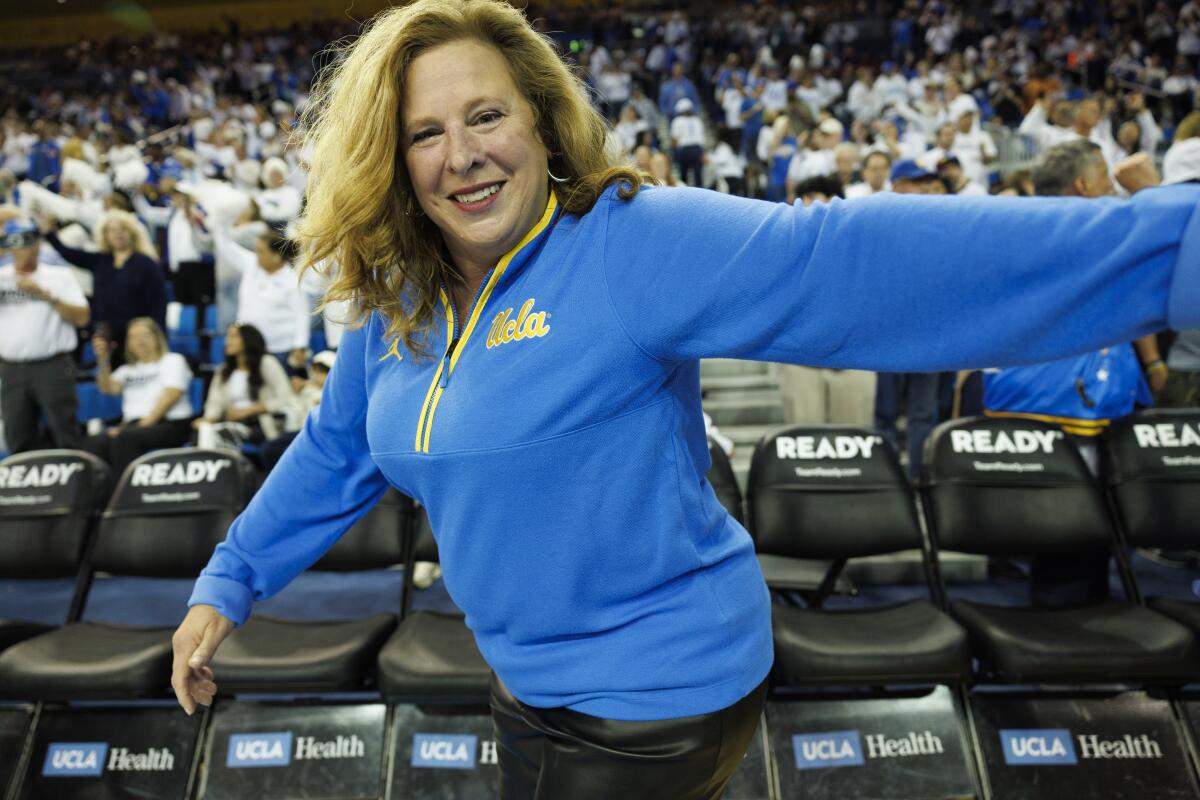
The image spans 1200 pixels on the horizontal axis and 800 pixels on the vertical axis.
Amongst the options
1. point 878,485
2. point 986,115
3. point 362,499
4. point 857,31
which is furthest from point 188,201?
point 857,31

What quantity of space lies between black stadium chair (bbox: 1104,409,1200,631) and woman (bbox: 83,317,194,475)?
4611mm

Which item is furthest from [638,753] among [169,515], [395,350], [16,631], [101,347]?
[101,347]

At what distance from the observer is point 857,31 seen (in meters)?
16.6

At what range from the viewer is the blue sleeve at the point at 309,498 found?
1437mm

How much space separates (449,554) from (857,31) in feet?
57.3

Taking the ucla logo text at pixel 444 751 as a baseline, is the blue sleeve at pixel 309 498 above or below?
above

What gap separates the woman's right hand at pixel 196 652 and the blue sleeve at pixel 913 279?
0.81 m

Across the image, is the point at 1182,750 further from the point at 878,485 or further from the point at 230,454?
the point at 230,454

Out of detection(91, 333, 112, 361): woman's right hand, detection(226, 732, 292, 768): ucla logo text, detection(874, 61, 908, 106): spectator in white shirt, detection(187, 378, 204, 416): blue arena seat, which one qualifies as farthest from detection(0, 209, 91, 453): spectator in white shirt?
detection(874, 61, 908, 106): spectator in white shirt

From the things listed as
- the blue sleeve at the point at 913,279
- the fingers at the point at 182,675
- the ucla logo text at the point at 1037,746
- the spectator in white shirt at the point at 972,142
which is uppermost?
the blue sleeve at the point at 913,279

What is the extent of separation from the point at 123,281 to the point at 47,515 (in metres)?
3.48

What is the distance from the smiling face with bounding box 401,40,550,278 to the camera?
115 centimetres

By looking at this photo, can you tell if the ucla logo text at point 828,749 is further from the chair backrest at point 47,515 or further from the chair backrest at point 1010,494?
the chair backrest at point 47,515

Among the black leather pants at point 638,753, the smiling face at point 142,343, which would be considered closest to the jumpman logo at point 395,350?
the black leather pants at point 638,753
